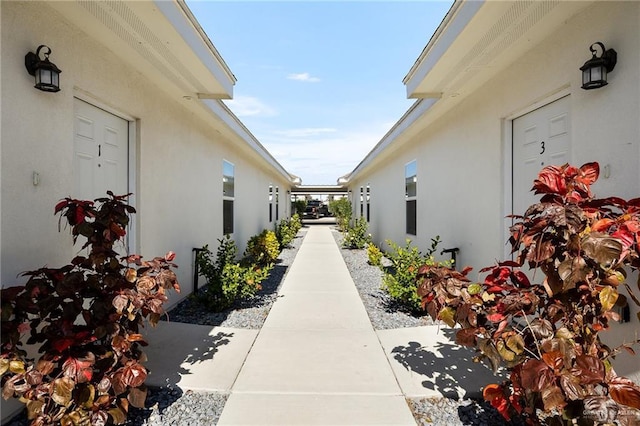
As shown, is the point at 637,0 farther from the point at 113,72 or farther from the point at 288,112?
the point at 288,112

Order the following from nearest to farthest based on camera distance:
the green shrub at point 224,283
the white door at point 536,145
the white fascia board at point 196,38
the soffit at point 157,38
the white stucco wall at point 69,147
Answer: the white stucco wall at point 69,147 < the soffit at point 157,38 < the white fascia board at point 196,38 < the white door at point 536,145 < the green shrub at point 224,283

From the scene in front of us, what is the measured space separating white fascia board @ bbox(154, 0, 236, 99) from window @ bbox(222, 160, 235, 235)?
3.38 meters

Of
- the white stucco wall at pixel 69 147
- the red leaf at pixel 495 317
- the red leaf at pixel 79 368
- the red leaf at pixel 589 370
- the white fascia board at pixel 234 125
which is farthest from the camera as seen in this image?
the white fascia board at pixel 234 125

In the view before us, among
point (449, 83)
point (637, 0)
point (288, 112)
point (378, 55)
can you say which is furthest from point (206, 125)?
point (288, 112)

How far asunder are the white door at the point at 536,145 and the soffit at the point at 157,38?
383 cm

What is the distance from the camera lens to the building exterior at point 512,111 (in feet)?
8.87

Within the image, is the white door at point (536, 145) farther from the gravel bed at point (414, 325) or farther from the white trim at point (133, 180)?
the white trim at point (133, 180)

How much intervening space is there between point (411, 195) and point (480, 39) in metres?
5.29

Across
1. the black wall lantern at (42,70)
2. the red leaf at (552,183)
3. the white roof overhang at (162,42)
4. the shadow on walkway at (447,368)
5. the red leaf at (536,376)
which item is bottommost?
the shadow on walkway at (447,368)

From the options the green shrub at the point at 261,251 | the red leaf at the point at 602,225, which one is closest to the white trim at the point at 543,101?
the red leaf at the point at 602,225

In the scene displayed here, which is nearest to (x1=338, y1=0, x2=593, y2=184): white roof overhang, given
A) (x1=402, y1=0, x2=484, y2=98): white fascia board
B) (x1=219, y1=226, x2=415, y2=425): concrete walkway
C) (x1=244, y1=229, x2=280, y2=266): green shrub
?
(x1=402, y1=0, x2=484, y2=98): white fascia board

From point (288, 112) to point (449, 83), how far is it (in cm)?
968

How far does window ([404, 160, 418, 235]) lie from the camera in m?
8.38

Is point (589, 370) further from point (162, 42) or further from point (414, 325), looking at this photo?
point (162, 42)
